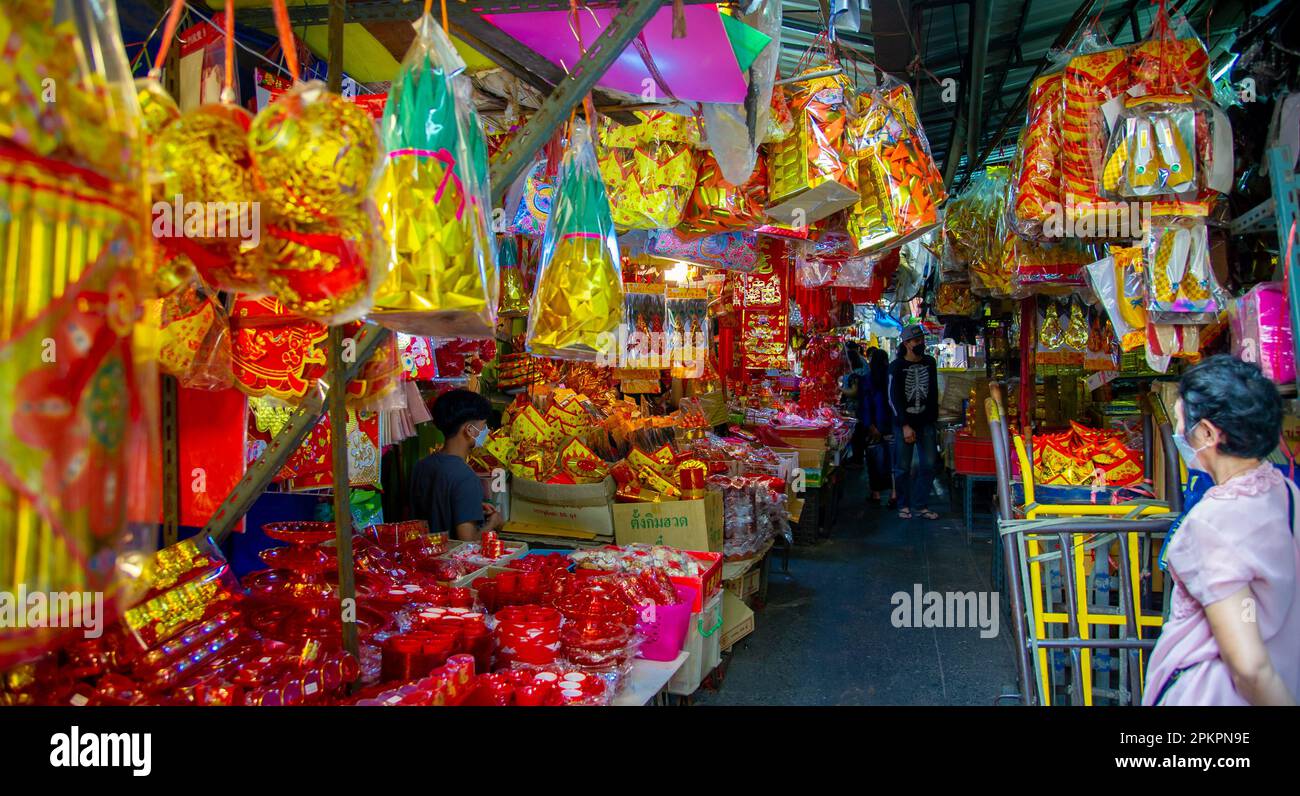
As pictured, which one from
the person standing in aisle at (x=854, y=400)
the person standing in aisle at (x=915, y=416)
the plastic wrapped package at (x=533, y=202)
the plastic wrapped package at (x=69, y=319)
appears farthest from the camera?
the person standing in aisle at (x=854, y=400)

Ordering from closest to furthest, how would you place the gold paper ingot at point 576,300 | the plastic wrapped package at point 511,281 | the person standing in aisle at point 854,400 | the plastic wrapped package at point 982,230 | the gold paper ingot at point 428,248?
the gold paper ingot at point 428,248 → the gold paper ingot at point 576,300 → the plastic wrapped package at point 511,281 → the plastic wrapped package at point 982,230 → the person standing in aisle at point 854,400

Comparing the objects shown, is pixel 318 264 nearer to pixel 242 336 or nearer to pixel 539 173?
pixel 242 336

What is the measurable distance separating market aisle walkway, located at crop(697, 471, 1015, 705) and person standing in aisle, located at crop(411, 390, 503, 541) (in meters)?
1.40

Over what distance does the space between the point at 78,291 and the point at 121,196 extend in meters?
0.08

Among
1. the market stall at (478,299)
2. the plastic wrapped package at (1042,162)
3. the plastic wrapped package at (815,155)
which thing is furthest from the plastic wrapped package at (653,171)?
the plastic wrapped package at (1042,162)

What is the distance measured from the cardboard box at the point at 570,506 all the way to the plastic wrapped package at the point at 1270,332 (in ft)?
8.70

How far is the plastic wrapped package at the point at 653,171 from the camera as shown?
281 centimetres

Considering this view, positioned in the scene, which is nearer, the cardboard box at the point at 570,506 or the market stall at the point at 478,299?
the market stall at the point at 478,299

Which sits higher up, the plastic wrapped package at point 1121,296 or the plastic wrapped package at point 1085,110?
the plastic wrapped package at point 1085,110

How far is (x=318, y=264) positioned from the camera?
878 millimetres

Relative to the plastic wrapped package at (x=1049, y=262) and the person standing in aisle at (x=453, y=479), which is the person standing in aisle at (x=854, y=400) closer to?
the plastic wrapped package at (x=1049, y=262)

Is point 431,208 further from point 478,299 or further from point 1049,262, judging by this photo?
point 1049,262

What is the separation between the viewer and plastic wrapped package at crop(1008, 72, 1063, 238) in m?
2.90
